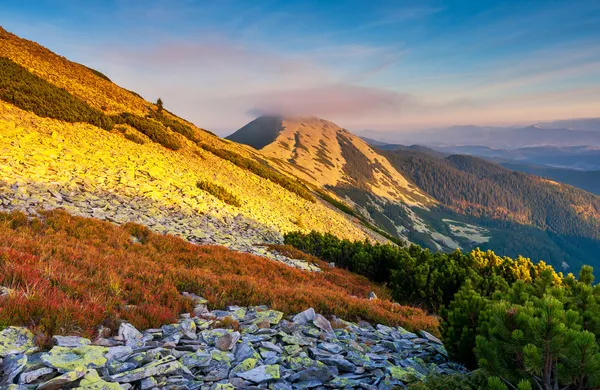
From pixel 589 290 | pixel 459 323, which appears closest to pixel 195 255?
pixel 459 323

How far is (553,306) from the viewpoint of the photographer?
3344mm

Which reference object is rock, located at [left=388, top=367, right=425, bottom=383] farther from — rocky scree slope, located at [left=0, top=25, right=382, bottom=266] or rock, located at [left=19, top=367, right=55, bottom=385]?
rocky scree slope, located at [left=0, top=25, right=382, bottom=266]

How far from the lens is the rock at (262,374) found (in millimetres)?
4691

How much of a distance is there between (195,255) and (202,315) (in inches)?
240

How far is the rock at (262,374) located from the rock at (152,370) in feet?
3.18

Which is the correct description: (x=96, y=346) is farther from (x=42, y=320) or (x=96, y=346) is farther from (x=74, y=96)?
(x=74, y=96)

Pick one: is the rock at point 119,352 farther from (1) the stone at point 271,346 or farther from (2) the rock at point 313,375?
(2) the rock at point 313,375

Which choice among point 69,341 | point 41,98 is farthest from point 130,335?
point 41,98

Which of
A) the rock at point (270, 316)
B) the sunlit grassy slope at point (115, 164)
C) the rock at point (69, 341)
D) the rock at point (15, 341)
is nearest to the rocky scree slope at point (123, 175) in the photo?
the sunlit grassy slope at point (115, 164)

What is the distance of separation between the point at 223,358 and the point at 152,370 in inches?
46.5

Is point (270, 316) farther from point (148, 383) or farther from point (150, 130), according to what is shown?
point (150, 130)

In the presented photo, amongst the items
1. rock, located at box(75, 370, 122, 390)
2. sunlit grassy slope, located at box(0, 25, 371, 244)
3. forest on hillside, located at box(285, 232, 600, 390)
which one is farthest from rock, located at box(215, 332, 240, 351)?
sunlit grassy slope, located at box(0, 25, 371, 244)

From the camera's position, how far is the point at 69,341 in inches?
190

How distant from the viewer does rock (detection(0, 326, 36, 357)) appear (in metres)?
4.40
